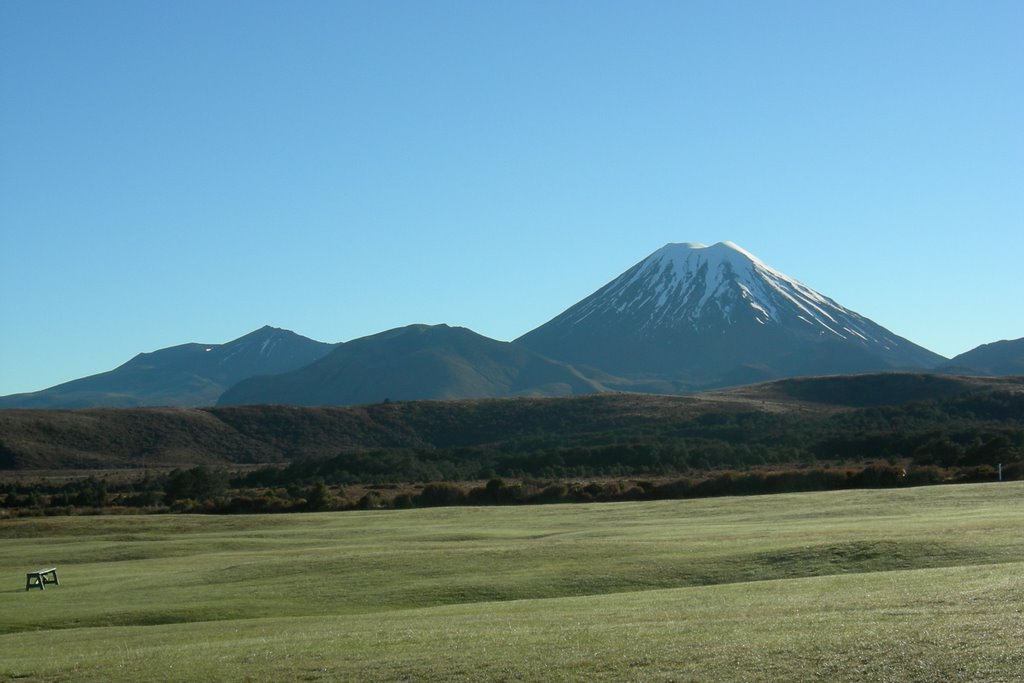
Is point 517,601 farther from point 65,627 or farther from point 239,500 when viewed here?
point 239,500

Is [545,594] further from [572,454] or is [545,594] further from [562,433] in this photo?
[562,433]

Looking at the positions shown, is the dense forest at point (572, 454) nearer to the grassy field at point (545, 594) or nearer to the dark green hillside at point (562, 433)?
the dark green hillside at point (562, 433)

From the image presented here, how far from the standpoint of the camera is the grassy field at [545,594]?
15555mm

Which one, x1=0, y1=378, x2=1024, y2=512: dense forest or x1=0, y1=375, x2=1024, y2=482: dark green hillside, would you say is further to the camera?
x1=0, y1=375, x2=1024, y2=482: dark green hillside

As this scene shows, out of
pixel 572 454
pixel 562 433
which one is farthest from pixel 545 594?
pixel 562 433

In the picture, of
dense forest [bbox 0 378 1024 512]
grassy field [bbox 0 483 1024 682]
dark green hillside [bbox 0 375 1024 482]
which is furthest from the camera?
dark green hillside [bbox 0 375 1024 482]

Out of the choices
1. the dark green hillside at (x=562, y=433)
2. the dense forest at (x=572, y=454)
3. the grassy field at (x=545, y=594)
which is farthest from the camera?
the dark green hillside at (x=562, y=433)

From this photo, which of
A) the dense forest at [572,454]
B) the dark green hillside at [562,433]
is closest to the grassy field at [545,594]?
the dense forest at [572,454]

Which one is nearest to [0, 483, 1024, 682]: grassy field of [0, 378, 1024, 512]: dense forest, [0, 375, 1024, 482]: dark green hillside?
[0, 378, 1024, 512]: dense forest

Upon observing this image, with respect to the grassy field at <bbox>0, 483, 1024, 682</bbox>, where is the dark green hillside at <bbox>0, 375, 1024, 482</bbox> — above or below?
above

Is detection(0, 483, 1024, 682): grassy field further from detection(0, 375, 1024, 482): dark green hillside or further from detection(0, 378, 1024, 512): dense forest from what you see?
detection(0, 375, 1024, 482): dark green hillside

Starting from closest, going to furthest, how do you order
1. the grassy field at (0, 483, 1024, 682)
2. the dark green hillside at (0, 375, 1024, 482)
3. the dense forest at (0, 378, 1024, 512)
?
the grassy field at (0, 483, 1024, 682), the dense forest at (0, 378, 1024, 512), the dark green hillside at (0, 375, 1024, 482)

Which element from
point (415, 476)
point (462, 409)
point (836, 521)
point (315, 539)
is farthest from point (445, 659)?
point (462, 409)

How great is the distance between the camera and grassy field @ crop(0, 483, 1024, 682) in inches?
612
